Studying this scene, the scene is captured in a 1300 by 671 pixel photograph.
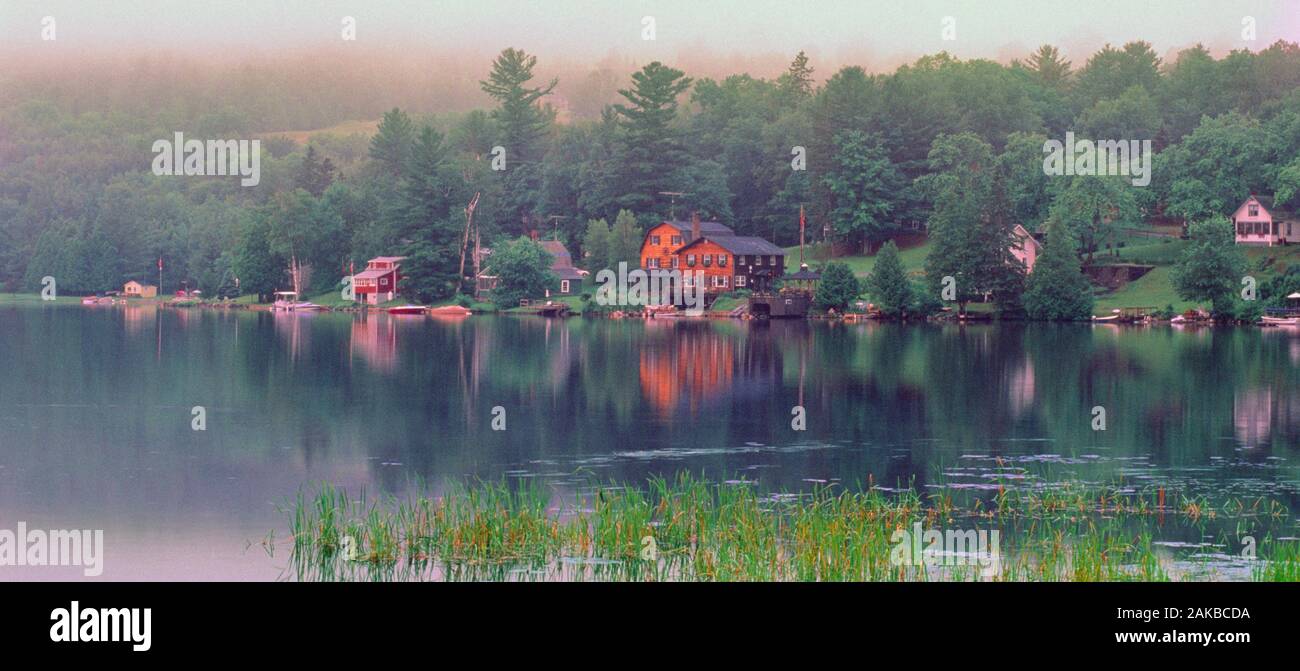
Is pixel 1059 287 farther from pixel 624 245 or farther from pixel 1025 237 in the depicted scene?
pixel 624 245

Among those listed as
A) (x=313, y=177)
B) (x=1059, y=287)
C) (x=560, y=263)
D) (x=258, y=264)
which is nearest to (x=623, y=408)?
(x=1059, y=287)

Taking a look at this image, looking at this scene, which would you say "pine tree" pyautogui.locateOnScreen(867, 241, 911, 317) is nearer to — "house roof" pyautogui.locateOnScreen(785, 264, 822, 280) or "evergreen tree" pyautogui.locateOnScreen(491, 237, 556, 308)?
"house roof" pyautogui.locateOnScreen(785, 264, 822, 280)

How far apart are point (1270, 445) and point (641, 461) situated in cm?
1671

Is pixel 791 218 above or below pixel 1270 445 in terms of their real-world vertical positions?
above

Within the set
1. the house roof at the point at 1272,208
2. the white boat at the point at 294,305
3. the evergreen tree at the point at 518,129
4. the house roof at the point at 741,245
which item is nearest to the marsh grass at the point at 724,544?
the house roof at the point at 1272,208

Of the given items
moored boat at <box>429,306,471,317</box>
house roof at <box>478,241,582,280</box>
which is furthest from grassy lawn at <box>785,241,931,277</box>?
moored boat at <box>429,306,471,317</box>

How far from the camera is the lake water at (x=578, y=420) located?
31.7 meters

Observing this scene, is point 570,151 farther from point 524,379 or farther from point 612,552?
point 612,552

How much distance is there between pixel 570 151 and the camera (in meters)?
163

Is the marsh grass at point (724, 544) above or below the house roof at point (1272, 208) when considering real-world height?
below

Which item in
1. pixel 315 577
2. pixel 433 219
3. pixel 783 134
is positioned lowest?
pixel 315 577

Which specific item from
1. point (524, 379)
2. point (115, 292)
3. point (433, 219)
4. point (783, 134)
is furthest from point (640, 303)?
point (115, 292)

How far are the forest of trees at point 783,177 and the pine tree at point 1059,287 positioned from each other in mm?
695

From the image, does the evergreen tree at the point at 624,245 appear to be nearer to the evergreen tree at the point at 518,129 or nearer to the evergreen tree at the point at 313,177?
the evergreen tree at the point at 518,129
